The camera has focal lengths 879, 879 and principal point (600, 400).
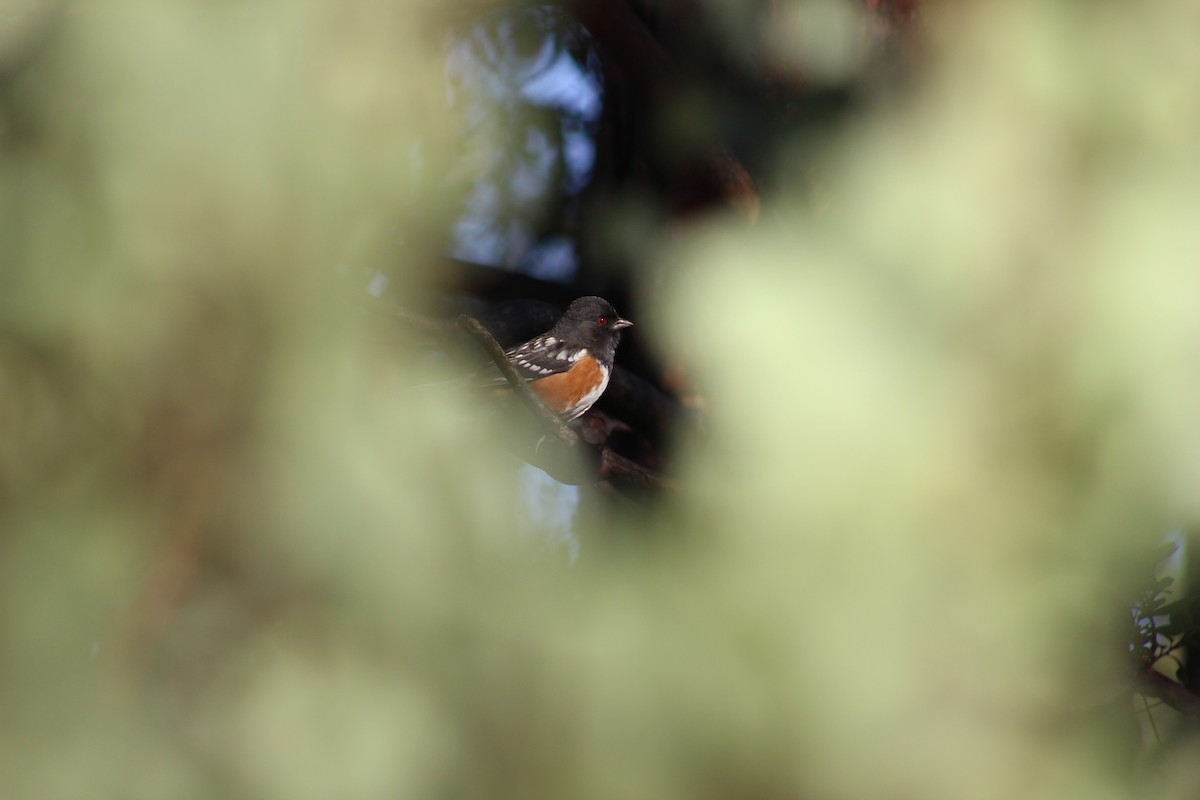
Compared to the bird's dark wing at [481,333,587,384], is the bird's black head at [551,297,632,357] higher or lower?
higher

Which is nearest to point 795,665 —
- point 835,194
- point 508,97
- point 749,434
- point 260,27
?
point 749,434

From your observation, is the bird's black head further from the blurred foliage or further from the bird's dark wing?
the blurred foliage

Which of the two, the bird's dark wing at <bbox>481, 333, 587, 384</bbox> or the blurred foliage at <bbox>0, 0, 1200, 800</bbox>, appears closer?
the blurred foliage at <bbox>0, 0, 1200, 800</bbox>

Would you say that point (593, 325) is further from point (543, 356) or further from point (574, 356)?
point (543, 356)

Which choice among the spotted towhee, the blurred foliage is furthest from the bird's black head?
the blurred foliage

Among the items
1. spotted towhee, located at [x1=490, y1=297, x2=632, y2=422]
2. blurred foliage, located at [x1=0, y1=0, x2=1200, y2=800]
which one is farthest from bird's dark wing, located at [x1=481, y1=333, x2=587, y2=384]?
blurred foliage, located at [x1=0, y1=0, x2=1200, y2=800]

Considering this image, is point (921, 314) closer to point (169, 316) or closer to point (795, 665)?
point (795, 665)

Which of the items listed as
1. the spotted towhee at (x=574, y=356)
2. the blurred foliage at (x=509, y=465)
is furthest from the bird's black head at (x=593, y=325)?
the blurred foliage at (x=509, y=465)
